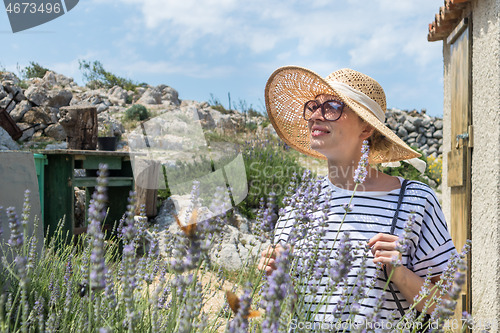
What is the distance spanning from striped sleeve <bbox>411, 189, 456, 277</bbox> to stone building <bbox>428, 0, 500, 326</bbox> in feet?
5.49

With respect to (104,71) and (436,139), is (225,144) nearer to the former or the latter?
(436,139)

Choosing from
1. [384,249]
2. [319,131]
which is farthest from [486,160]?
[384,249]

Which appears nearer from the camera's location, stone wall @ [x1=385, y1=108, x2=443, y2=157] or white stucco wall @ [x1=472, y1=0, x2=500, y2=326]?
white stucco wall @ [x1=472, y1=0, x2=500, y2=326]

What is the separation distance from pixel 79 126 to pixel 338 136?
569 centimetres

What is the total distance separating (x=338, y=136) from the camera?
78.3 inches

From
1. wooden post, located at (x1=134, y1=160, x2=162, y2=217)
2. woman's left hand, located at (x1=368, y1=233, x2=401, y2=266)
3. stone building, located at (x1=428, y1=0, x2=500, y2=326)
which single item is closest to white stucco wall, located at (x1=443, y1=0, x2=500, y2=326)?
stone building, located at (x1=428, y1=0, x2=500, y2=326)

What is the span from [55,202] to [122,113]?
600 inches

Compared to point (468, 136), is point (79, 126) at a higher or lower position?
higher

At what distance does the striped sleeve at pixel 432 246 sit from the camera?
177cm

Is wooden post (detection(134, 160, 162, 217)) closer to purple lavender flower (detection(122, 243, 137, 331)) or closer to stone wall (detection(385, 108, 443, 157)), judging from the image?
purple lavender flower (detection(122, 243, 137, 331))

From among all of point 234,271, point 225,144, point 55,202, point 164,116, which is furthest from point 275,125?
point 164,116

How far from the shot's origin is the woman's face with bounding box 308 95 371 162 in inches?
77.7

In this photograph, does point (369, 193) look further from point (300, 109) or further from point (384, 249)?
point (300, 109)

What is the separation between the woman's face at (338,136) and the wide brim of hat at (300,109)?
7cm
